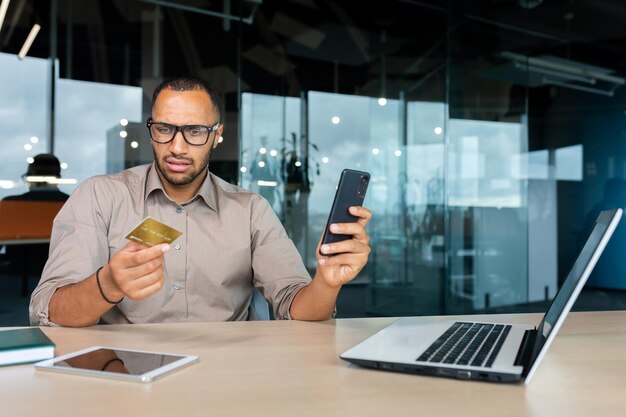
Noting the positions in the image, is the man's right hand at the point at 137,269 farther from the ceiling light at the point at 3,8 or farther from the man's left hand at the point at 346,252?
the ceiling light at the point at 3,8

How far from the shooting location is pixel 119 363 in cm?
100

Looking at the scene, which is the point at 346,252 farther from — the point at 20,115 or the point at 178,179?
the point at 20,115

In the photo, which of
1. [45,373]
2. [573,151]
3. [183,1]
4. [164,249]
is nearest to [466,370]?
[164,249]

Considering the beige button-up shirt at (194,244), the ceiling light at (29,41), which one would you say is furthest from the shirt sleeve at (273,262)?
the ceiling light at (29,41)

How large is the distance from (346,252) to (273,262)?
0.45 metres

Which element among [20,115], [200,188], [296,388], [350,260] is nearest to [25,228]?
[20,115]

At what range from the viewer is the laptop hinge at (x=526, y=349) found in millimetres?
1000

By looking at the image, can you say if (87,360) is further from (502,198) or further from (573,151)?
(573,151)

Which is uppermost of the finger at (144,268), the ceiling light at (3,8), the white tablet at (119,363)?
the ceiling light at (3,8)

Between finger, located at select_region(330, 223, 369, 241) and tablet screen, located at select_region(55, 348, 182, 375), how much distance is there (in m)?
0.46

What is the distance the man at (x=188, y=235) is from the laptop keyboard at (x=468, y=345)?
1.13ft

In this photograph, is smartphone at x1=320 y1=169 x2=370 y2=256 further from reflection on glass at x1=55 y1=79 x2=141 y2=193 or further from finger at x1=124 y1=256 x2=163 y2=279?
reflection on glass at x1=55 y1=79 x2=141 y2=193

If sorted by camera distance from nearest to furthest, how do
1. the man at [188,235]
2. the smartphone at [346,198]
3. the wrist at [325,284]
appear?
the smartphone at [346,198] < the wrist at [325,284] < the man at [188,235]

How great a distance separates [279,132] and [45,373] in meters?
3.68
